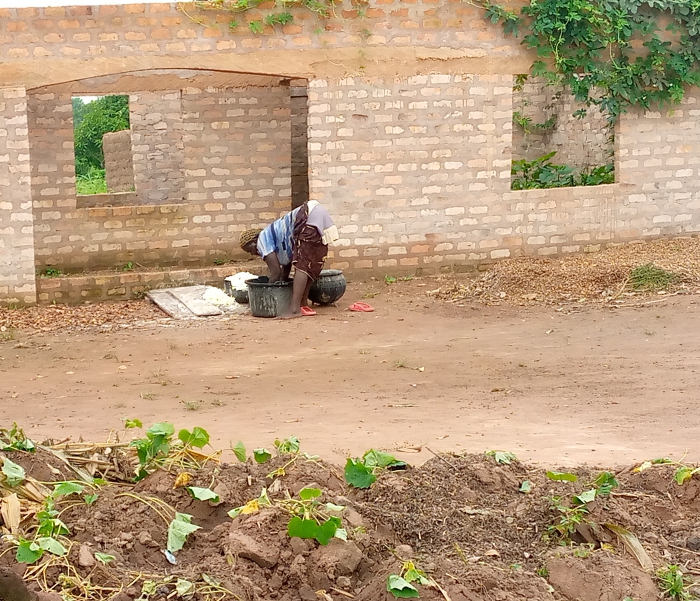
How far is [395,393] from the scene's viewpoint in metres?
7.48

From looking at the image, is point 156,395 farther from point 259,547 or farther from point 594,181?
point 594,181

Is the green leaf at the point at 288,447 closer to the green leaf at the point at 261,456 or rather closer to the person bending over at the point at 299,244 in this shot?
the green leaf at the point at 261,456

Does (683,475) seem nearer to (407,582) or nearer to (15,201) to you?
(407,582)

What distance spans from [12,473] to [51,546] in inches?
22.9

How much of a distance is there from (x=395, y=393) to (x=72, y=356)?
3298 millimetres

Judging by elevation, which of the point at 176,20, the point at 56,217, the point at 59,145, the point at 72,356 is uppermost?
the point at 176,20

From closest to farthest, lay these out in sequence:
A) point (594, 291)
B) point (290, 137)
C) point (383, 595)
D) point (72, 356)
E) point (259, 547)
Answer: point (383, 595) → point (259, 547) → point (72, 356) → point (594, 291) → point (290, 137)

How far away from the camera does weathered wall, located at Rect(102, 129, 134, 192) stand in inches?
738

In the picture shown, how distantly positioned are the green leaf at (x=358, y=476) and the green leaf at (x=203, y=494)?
58 cm

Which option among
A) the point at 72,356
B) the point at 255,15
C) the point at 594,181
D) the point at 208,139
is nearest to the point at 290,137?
the point at 208,139

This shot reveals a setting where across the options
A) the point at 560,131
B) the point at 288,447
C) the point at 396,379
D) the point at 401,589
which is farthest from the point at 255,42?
the point at 401,589

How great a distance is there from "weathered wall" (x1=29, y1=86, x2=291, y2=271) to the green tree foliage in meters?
16.0

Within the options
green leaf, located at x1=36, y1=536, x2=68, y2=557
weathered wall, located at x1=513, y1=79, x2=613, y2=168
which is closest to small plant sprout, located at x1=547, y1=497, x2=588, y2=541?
green leaf, located at x1=36, y1=536, x2=68, y2=557


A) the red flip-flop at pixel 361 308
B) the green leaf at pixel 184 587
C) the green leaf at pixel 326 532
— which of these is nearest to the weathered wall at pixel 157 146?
the red flip-flop at pixel 361 308
